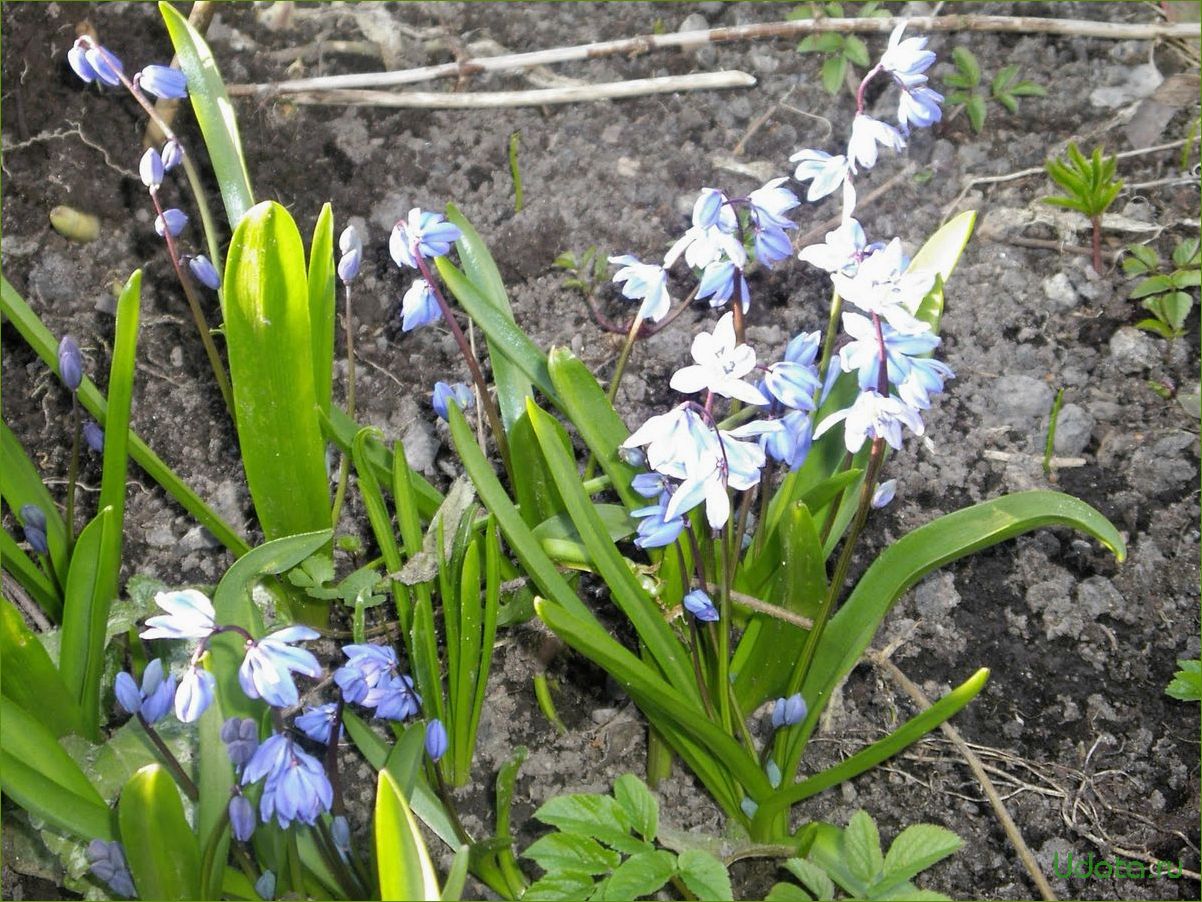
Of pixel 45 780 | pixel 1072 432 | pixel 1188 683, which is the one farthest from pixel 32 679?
pixel 1072 432

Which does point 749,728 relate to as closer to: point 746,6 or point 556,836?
point 556,836

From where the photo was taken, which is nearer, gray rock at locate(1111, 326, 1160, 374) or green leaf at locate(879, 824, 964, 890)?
green leaf at locate(879, 824, 964, 890)

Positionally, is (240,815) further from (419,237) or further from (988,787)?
→ (988,787)

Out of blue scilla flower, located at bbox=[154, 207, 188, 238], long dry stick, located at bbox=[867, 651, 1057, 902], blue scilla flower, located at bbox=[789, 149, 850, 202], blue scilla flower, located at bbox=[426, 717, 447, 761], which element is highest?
blue scilla flower, located at bbox=[154, 207, 188, 238]

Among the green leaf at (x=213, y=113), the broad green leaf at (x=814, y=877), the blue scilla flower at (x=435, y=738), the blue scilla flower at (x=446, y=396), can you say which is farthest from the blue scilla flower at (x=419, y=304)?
the broad green leaf at (x=814, y=877)

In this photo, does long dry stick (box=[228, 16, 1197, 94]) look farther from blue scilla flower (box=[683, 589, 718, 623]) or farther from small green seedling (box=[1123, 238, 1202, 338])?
blue scilla flower (box=[683, 589, 718, 623])

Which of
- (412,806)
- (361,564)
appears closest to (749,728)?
(412,806)

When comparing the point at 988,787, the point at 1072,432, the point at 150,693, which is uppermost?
the point at 150,693

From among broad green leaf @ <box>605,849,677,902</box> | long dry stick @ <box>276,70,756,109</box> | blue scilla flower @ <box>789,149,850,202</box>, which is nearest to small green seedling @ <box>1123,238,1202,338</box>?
long dry stick @ <box>276,70,756,109</box>
